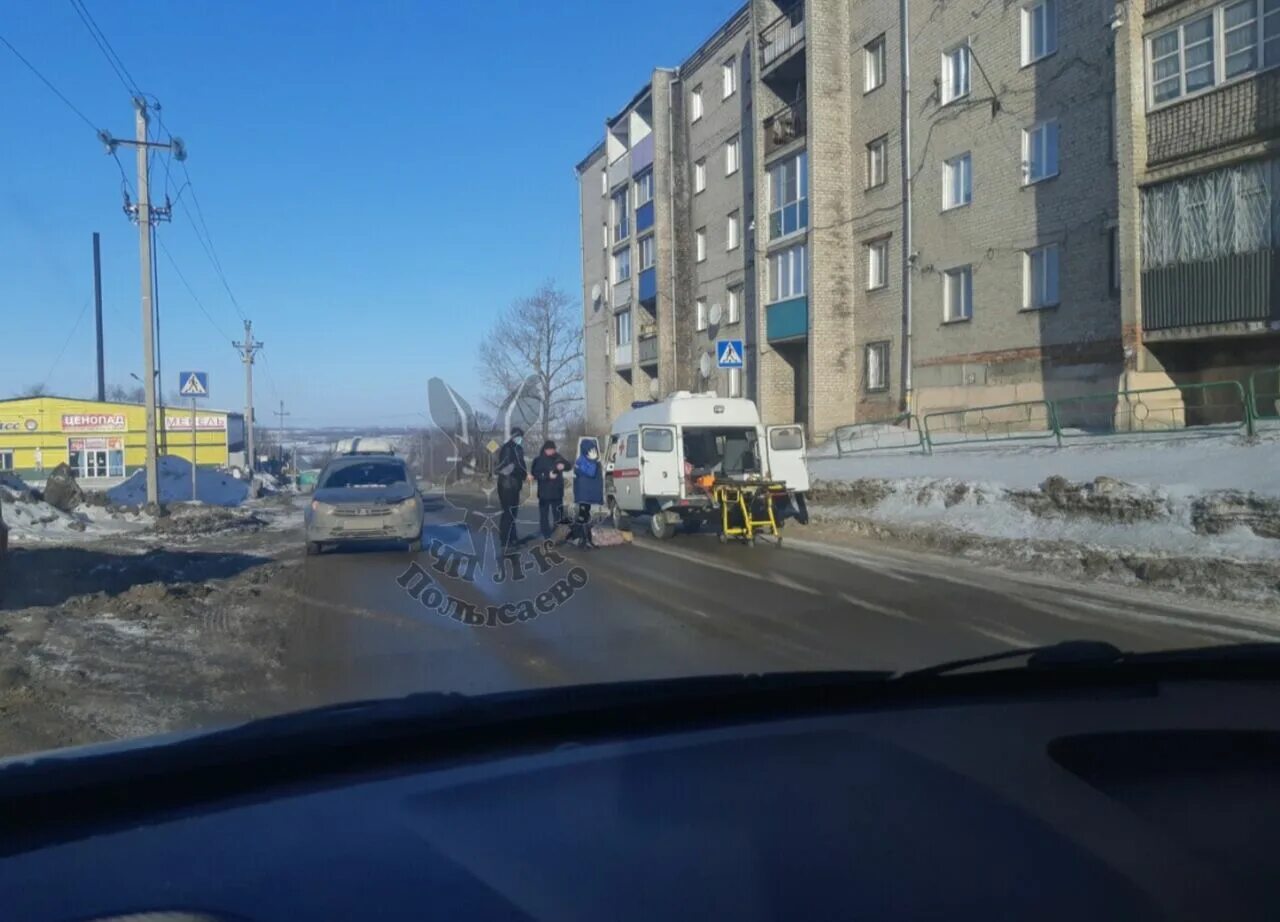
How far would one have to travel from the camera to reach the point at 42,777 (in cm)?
226

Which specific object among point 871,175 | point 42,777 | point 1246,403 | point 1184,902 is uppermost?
point 871,175

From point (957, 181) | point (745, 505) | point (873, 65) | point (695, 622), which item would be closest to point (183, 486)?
point (873, 65)

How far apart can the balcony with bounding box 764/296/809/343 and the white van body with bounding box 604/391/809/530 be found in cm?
1240

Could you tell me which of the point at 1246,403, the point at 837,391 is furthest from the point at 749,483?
the point at 837,391

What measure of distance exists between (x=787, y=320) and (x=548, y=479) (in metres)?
17.1

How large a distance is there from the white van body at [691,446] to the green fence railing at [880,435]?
454 centimetres

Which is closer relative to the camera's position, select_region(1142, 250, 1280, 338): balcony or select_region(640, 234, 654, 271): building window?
select_region(1142, 250, 1280, 338): balcony

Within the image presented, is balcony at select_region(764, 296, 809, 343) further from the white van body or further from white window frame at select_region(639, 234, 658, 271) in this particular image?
the white van body

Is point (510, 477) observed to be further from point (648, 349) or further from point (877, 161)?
point (648, 349)

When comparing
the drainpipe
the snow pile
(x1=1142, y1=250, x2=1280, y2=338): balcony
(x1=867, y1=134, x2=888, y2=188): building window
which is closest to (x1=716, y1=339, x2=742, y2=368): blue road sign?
the drainpipe

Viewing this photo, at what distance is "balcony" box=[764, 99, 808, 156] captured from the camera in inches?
1289

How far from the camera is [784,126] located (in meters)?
33.5

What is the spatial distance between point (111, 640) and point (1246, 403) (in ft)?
46.7

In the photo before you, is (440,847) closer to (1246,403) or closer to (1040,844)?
(1040,844)
